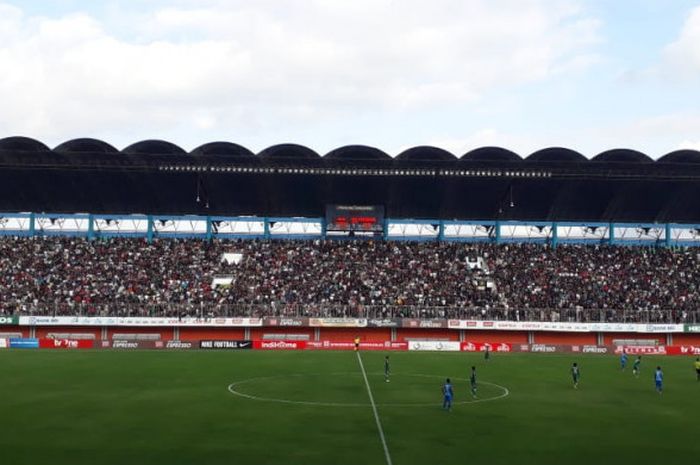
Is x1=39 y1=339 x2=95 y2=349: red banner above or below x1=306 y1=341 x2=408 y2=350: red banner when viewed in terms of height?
above

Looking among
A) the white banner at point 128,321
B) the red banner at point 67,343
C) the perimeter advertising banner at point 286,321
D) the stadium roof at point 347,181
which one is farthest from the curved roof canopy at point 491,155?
the red banner at point 67,343

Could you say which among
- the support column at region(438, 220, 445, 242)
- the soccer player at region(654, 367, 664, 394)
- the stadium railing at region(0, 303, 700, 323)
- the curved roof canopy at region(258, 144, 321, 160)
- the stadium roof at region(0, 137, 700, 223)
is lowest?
the soccer player at region(654, 367, 664, 394)

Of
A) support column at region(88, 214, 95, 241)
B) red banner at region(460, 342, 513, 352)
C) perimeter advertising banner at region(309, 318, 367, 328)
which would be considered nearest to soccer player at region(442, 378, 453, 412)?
perimeter advertising banner at region(309, 318, 367, 328)

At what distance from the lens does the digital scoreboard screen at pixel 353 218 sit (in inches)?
3388

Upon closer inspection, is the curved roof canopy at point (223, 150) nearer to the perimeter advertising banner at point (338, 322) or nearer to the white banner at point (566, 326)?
the perimeter advertising banner at point (338, 322)

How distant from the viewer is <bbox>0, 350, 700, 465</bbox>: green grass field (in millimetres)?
24156

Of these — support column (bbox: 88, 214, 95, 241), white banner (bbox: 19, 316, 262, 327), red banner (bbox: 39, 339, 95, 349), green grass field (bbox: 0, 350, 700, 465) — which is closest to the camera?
green grass field (bbox: 0, 350, 700, 465)

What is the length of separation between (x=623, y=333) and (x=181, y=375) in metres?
46.3

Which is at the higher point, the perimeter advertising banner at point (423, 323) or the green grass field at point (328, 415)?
the perimeter advertising banner at point (423, 323)

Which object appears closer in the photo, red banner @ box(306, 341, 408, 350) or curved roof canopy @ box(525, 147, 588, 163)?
red banner @ box(306, 341, 408, 350)

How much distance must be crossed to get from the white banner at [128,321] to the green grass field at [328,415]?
15.1 meters

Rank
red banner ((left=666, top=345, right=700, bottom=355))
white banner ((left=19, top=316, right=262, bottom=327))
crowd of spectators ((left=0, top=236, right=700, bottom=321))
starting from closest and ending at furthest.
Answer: white banner ((left=19, top=316, right=262, bottom=327)) < red banner ((left=666, top=345, right=700, bottom=355)) < crowd of spectators ((left=0, top=236, right=700, bottom=321))

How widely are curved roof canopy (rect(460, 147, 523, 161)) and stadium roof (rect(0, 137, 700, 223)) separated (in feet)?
0.38

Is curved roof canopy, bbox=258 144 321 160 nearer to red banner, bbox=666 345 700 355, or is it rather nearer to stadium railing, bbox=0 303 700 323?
stadium railing, bbox=0 303 700 323
